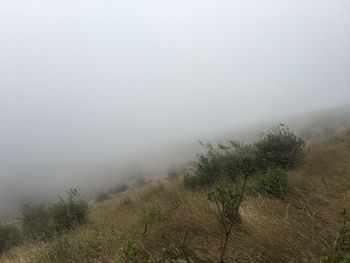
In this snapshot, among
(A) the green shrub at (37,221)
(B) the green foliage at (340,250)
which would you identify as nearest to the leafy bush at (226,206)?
(B) the green foliage at (340,250)

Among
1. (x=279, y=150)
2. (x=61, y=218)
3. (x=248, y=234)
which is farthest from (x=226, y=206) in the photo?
(x=279, y=150)

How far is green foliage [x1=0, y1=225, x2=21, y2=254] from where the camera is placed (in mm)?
12859

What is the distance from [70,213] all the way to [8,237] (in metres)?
3.81

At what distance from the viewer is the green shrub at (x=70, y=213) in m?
11.2

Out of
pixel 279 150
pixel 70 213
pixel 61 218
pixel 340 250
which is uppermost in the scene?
pixel 340 250

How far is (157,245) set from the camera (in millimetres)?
5117

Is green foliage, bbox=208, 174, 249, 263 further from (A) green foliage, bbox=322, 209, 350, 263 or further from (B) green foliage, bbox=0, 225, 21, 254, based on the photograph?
(B) green foliage, bbox=0, 225, 21, 254

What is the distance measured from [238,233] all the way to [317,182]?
10.5 feet

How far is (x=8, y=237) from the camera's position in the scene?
13805 millimetres

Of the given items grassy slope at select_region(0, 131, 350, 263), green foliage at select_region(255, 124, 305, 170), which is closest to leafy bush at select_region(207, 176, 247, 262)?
grassy slope at select_region(0, 131, 350, 263)

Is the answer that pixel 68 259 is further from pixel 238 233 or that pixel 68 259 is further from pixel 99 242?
pixel 238 233

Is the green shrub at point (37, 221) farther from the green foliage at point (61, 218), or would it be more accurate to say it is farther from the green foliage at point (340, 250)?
→ the green foliage at point (340, 250)

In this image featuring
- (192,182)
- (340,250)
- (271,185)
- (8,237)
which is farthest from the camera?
(8,237)

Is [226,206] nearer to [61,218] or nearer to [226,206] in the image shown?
[226,206]
